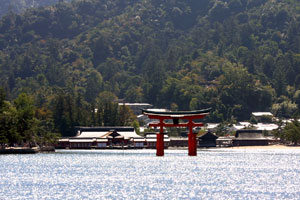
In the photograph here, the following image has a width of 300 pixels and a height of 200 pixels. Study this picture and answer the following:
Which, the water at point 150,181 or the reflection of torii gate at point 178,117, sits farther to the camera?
the reflection of torii gate at point 178,117

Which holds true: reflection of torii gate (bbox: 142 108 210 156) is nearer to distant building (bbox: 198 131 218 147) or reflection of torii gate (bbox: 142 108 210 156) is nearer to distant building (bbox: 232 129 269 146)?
distant building (bbox: 198 131 218 147)

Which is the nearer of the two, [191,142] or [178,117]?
[178,117]

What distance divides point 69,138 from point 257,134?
158ft

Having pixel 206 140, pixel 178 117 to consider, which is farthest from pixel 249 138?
pixel 178 117

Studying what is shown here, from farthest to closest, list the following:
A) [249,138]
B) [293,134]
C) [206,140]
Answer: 1. [249,138]
2. [206,140]
3. [293,134]

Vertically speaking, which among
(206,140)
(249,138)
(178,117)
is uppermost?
(178,117)

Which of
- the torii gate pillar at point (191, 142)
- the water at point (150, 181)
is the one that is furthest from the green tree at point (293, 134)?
the water at point (150, 181)

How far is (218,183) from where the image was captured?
76.1 meters

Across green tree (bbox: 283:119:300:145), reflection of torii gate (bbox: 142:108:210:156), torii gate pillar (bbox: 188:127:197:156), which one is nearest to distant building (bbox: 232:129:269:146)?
green tree (bbox: 283:119:300:145)

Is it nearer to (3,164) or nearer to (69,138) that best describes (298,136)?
(69,138)

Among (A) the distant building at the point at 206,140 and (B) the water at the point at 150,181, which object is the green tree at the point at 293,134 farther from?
(B) the water at the point at 150,181

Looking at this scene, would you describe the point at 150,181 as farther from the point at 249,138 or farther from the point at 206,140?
the point at 249,138

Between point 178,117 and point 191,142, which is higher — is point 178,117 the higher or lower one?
the higher one

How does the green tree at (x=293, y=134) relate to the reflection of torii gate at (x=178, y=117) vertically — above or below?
below
